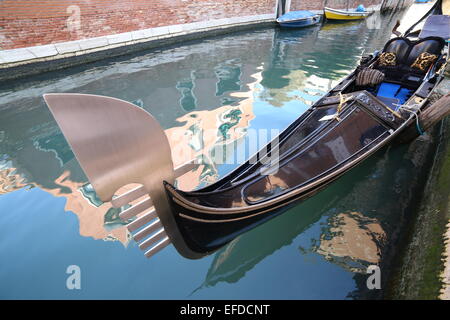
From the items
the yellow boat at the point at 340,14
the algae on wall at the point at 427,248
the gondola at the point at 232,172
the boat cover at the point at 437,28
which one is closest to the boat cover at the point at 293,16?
the yellow boat at the point at 340,14

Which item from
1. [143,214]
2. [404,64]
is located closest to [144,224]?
[143,214]

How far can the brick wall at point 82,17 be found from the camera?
527 centimetres

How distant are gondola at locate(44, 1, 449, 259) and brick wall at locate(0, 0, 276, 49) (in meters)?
5.70

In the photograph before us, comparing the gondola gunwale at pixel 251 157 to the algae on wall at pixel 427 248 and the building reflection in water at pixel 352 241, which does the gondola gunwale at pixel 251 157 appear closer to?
the building reflection in water at pixel 352 241

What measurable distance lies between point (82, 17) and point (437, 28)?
27.1 ft

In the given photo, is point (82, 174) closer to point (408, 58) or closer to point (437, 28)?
point (408, 58)

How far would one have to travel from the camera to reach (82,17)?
628cm

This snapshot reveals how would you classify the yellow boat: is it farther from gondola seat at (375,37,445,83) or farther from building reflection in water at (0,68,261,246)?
building reflection in water at (0,68,261,246)

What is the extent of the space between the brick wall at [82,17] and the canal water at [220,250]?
59.5 inches

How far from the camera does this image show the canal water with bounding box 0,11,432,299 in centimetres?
189

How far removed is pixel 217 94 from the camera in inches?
205
